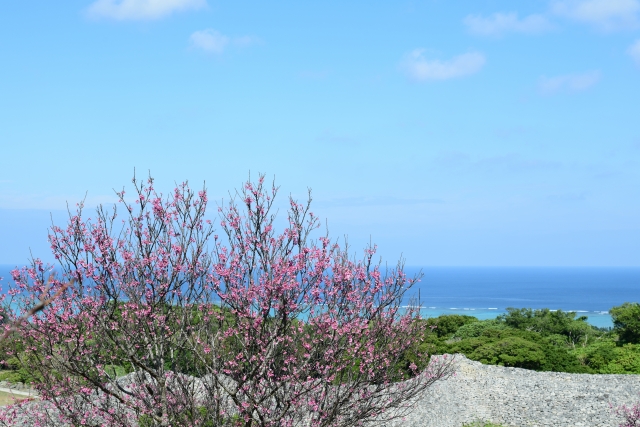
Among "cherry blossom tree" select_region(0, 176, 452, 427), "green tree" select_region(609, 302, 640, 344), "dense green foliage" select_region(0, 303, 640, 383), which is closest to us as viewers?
"cherry blossom tree" select_region(0, 176, 452, 427)

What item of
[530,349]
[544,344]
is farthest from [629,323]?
[530,349]

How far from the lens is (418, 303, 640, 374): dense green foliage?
2258 cm

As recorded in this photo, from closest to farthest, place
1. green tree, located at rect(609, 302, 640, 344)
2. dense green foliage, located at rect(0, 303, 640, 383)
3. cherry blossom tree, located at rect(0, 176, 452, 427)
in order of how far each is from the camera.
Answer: cherry blossom tree, located at rect(0, 176, 452, 427) → dense green foliage, located at rect(0, 303, 640, 383) → green tree, located at rect(609, 302, 640, 344)

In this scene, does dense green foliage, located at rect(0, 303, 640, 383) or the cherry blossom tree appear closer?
the cherry blossom tree

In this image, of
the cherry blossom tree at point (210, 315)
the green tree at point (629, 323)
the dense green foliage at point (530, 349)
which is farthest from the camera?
the green tree at point (629, 323)

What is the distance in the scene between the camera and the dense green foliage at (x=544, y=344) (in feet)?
74.1

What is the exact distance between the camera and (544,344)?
23922mm

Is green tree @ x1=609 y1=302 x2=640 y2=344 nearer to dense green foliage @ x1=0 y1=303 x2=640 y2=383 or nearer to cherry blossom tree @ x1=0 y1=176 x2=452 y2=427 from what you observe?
dense green foliage @ x1=0 y1=303 x2=640 y2=383

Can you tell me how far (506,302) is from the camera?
401 ft

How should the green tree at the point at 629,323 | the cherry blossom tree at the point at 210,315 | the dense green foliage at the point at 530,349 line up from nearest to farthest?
the cherry blossom tree at the point at 210,315
the dense green foliage at the point at 530,349
the green tree at the point at 629,323

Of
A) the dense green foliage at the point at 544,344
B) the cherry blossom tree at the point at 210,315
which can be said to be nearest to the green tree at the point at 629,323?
the dense green foliage at the point at 544,344

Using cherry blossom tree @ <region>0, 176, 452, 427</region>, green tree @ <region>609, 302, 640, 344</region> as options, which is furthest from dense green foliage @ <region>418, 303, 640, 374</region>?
cherry blossom tree @ <region>0, 176, 452, 427</region>

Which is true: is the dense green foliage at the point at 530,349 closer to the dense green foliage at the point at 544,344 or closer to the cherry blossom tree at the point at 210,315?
the dense green foliage at the point at 544,344

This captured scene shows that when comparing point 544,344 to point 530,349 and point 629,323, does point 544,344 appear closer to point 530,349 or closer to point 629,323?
point 530,349
